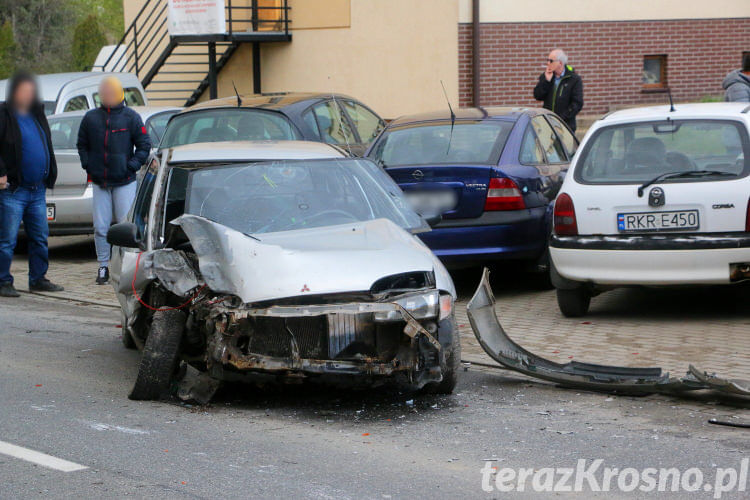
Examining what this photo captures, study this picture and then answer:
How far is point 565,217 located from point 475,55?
1157 cm

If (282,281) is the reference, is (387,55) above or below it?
above

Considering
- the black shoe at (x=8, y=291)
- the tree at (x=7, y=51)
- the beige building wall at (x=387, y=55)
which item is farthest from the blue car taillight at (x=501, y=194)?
the tree at (x=7, y=51)

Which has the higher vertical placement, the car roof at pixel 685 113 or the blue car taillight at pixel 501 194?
the car roof at pixel 685 113

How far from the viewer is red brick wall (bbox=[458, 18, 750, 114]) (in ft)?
64.5

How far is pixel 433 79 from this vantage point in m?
20.1

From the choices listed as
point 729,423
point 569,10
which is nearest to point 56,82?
point 569,10

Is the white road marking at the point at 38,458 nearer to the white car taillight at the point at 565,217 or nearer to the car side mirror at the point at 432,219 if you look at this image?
the car side mirror at the point at 432,219

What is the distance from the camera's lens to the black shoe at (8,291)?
426 inches

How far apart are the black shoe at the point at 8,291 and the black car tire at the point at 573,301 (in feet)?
17.6

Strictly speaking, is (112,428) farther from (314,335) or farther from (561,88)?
(561,88)

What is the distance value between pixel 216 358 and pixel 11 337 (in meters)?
3.39

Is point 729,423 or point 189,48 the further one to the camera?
point 189,48

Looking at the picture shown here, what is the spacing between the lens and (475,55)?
1964 cm

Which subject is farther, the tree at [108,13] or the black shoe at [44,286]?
the tree at [108,13]
